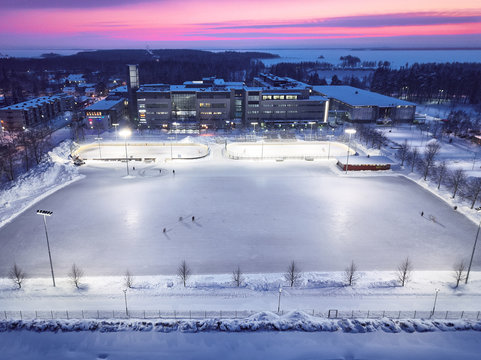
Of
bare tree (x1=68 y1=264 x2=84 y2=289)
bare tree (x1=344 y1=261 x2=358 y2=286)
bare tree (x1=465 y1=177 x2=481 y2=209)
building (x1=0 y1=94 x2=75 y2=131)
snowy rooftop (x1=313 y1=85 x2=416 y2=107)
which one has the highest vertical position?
snowy rooftop (x1=313 y1=85 x2=416 y2=107)

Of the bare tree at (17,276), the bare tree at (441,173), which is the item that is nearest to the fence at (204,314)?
the bare tree at (17,276)

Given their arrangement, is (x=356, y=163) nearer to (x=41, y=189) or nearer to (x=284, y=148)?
(x=284, y=148)

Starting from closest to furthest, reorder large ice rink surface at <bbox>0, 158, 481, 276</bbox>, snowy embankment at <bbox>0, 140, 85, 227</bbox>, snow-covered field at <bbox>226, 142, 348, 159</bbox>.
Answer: large ice rink surface at <bbox>0, 158, 481, 276</bbox> < snowy embankment at <bbox>0, 140, 85, 227</bbox> < snow-covered field at <bbox>226, 142, 348, 159</bbox>

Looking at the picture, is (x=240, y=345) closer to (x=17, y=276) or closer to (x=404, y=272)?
(x=404, y=272)

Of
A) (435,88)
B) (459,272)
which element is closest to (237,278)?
(459,272)

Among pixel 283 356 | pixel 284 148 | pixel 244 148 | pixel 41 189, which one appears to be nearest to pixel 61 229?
pixel 41 189

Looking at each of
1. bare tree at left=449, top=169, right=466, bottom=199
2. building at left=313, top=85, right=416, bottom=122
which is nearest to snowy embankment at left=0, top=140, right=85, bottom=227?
bare tree at left=449, top=169, right=466, bottom=199

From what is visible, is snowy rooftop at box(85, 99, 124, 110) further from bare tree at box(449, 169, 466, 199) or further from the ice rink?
bare tree at box(449, 169, 466, 199)

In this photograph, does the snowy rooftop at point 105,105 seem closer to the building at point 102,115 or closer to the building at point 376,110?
the building at point 102,115

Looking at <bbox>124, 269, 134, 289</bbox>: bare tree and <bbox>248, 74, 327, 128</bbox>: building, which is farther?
<bbox>248, 74, 327, 128</bbox>: building
